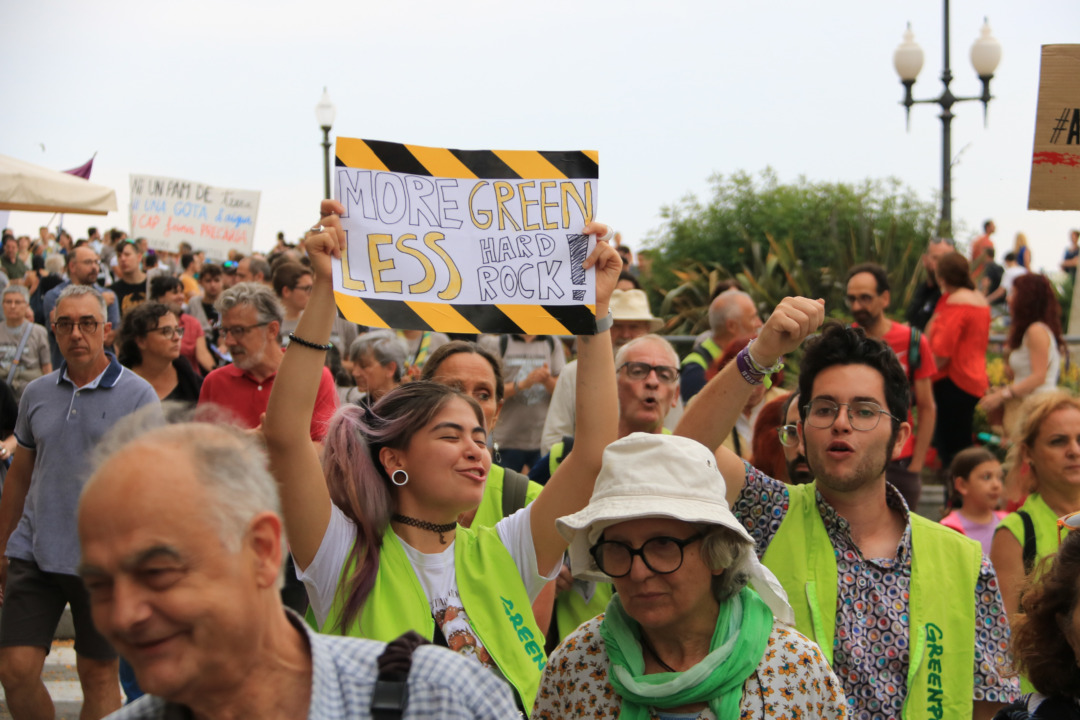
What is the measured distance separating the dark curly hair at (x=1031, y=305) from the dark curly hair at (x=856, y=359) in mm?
5155

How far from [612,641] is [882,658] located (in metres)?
0.90

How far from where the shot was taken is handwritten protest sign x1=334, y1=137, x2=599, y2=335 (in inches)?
133

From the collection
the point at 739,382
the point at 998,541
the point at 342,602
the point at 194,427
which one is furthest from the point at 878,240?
the point at 194,427

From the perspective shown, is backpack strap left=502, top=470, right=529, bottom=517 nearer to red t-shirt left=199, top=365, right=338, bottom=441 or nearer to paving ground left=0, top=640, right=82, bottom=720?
red t-shirt left=199, top=365, right=338, bottom=441

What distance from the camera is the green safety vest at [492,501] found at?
151 inches

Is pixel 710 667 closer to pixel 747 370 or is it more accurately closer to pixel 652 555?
pixel 652 555

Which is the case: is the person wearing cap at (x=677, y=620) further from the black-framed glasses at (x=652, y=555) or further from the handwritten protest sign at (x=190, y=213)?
the handwritten protest sign at (x=190, y=213)

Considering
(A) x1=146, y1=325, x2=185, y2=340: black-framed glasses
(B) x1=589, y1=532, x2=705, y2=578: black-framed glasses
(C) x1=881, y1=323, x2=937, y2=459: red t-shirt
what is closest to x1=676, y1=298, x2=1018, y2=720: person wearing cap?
(B) x1=589, y1=532, x2=705, y2=578: black-framed glasses

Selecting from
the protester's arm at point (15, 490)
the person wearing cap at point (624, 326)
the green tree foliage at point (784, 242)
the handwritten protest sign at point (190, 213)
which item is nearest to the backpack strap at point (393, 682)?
the person wearing cap at point (624, 326)

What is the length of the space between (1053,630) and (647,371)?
2376mm

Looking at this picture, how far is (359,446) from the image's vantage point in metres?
3.21

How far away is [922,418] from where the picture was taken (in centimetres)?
712

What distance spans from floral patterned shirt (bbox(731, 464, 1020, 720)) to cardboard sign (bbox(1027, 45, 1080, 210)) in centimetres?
154

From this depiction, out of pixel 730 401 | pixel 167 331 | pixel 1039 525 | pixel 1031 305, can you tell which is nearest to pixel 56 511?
pixel 167 331
